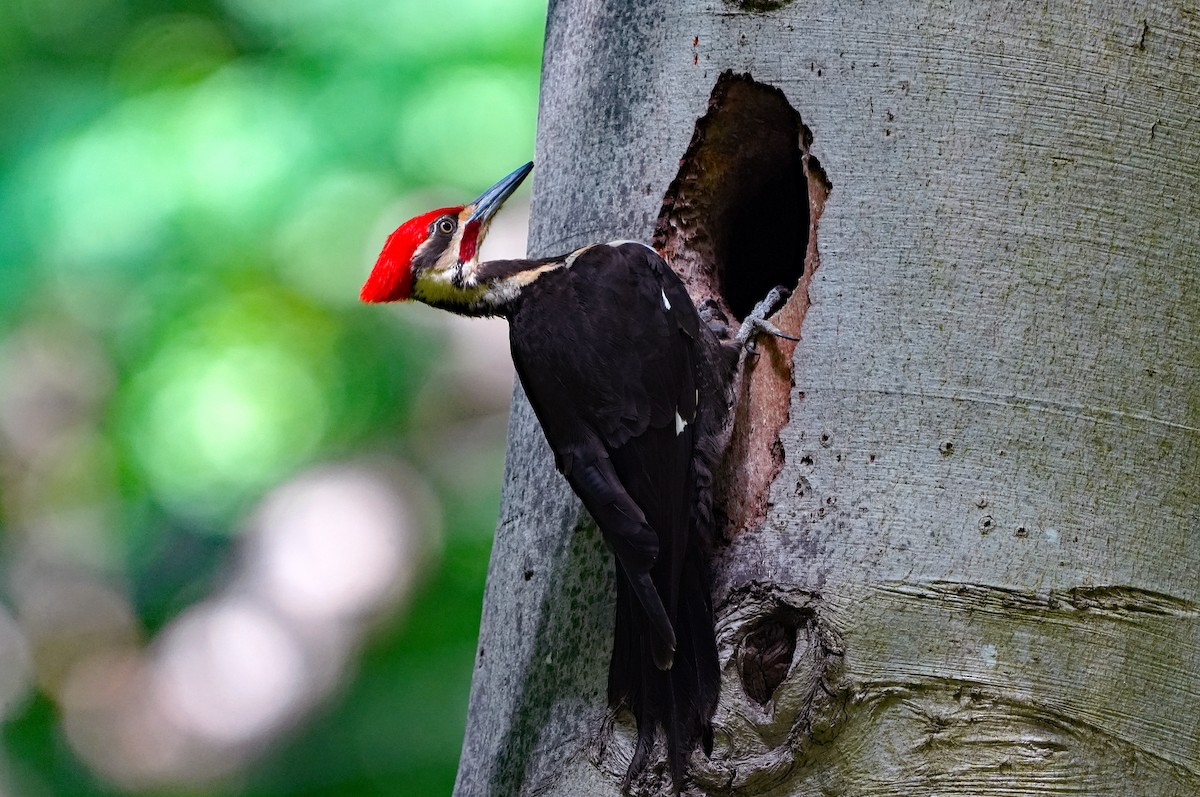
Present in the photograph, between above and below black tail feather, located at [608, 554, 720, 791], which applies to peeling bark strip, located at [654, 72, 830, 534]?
above

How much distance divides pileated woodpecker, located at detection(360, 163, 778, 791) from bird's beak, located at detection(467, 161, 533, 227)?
0.79ft

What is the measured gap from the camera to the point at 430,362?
15.9 feet

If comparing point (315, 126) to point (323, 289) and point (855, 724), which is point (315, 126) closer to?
point (323, 289)

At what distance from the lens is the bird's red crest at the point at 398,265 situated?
2.86 metres

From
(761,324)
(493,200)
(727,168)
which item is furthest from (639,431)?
(493,200)

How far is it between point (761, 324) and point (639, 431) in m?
0.29

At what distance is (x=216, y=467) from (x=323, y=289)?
2.26ft

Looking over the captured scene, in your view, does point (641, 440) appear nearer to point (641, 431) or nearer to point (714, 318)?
point (641, 431)

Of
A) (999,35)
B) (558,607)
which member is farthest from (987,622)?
(999,35)

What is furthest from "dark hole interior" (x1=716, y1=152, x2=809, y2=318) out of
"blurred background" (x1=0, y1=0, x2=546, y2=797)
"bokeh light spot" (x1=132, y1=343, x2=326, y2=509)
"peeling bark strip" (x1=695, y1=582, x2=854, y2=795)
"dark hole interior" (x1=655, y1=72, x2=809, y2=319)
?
"bokeh light spot" (x1=132, y1=343, x2=326, y2=509)

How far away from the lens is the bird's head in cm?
285

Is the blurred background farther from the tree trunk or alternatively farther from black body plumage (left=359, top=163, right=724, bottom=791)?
the tree trunk

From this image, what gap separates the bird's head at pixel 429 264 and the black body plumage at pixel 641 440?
21 centimetres

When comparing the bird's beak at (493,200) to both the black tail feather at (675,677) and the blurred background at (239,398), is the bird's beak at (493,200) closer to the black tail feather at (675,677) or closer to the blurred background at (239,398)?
the black tail feather at (675,677)
